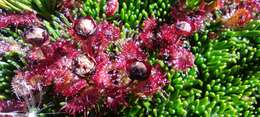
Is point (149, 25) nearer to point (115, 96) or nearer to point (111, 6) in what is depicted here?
point (111, 6)

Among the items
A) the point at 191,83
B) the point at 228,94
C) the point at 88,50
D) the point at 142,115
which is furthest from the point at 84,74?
the point at 228,94

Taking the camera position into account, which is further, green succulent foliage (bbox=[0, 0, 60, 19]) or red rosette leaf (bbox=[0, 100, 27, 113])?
green succulent foliage (bbox=[0, 0, 60, 19])

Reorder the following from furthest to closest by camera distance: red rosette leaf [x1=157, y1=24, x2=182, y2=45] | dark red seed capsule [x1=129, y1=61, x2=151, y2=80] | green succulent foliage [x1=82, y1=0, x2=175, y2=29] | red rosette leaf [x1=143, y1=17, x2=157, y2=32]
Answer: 1. green succulent foliage [x1=82, y1=0, x2=175, y2=29]
2. red rosette leaf [x1=143, y1=17, x2=157, y2=32]
3. red rosette leaf [x1=157, y1=24, x2=182, y2=45]
4. dark red seed capsule [x1=129, y1=61, x2=151, y2=80]

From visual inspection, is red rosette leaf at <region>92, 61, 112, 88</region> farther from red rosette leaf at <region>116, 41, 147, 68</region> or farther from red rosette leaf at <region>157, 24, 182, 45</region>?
red rosette leaf at <region>157, 24, 182, 45</region>

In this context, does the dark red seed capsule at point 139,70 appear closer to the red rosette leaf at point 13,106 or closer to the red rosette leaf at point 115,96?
the red rosette leaf at point 115,96

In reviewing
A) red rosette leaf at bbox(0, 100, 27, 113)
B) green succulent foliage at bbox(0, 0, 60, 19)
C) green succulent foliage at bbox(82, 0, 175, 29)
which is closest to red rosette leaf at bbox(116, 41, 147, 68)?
green succulent foliage at bbox(82, 0, 175, 29)

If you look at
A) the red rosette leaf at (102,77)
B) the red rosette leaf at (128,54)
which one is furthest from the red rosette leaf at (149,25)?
the red rosette leaf at (102,77)

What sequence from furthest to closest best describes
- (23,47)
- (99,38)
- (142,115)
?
(23,47), (142,115), (99,38)

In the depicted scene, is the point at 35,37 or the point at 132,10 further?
the point at 132,10

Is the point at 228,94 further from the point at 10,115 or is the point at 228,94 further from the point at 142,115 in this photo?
the point at 10,115

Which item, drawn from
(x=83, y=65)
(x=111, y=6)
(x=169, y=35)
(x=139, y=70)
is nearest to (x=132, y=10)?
(x=111, y=6)

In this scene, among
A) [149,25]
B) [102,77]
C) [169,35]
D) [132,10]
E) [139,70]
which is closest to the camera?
[139,70]
